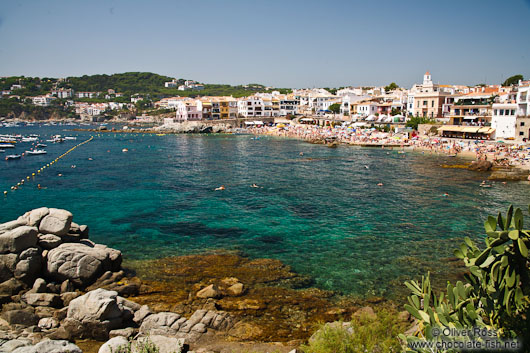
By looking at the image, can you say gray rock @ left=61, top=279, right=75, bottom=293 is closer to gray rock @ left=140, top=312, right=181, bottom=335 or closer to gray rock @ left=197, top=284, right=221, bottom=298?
gray rock @ left=140, top=312, right=181, bottom=335

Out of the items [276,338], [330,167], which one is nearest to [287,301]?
[276,338]

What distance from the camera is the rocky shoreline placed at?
12.7 metres

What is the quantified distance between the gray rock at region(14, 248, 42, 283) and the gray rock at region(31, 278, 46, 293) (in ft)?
1.96

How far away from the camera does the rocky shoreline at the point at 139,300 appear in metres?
12.7

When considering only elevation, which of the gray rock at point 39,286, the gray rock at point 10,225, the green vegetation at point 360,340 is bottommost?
the gray rock at point 39,286

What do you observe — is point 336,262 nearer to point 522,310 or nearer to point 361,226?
point 361,226

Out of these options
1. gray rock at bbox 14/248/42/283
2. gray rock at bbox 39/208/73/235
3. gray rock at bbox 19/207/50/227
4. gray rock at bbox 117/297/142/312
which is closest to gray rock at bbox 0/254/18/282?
gray rock at bbox 14/248/42/283

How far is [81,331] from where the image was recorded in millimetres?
Result: 13055

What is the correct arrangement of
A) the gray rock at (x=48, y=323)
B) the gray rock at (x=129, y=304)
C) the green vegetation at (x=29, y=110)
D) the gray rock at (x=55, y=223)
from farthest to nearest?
the green vegetation at (x=29, y=110)
the gray rock at (x=55, y=223)
the gray rock at (x=129, y=304)
the gray rock at (x=48, y=323)

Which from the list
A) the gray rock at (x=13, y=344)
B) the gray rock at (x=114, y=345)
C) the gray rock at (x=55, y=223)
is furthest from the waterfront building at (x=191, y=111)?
the gray rock at (x=114, y=345)

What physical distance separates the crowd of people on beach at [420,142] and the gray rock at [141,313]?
46139 millimetres

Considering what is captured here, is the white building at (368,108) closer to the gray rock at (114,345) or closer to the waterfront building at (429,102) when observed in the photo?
the waterfront building at (429,102)

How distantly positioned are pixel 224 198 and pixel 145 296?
57.6 feet

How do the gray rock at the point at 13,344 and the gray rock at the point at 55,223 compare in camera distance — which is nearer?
the gray rock at the point at 13,344
